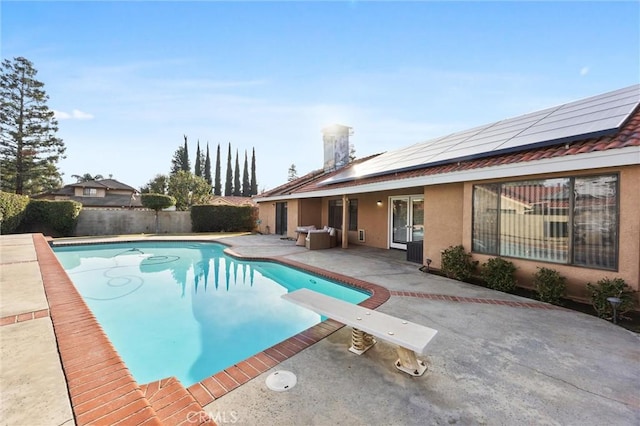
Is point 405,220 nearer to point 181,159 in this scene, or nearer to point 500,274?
point 500,274

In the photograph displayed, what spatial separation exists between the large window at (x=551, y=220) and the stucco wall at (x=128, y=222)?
69.9 feet

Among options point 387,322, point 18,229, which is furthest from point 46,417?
point 18,229

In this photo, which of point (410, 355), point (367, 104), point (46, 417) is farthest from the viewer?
point (367, 104)

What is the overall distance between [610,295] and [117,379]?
781 centimetres

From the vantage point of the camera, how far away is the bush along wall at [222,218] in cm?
2141

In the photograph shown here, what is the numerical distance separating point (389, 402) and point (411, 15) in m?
10.4

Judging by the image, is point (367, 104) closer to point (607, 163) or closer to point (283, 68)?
point (283, 68)

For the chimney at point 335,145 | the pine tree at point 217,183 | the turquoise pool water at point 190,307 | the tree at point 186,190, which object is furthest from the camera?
the pine tree at point 217,183

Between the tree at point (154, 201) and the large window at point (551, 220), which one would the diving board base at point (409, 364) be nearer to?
the large window at point (551, 220)

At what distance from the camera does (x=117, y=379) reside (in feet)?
8.71

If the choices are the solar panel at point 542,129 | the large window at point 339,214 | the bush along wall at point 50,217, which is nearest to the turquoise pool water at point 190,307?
the solar panel at point 542,129

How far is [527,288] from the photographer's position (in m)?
6.59

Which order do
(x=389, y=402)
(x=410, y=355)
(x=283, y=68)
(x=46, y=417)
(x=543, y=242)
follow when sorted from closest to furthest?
(x=46, y=417)
(x=389, y=402)
(x=410, y=355)
(x=543, y=242)
(x=283, y=68)

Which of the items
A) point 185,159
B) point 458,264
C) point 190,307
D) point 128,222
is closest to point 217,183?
point 185,159
